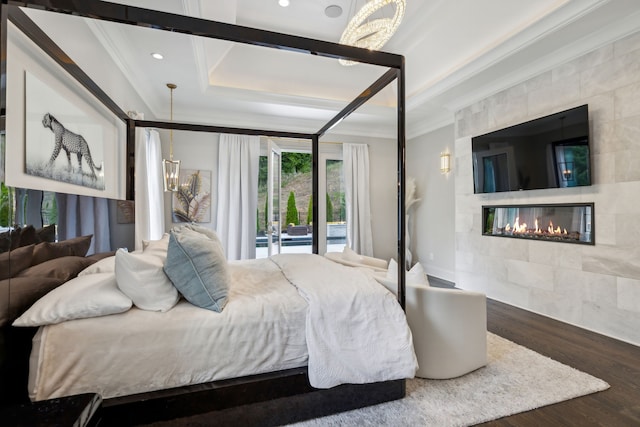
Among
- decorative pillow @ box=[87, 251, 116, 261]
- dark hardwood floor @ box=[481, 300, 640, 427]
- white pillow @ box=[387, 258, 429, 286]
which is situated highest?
decorative pillow @ box=[87, 251, 116, 261]

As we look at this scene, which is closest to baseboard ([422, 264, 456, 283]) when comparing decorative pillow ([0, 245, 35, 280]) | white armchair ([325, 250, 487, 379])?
white armchair ([325, 250, 487, 379])

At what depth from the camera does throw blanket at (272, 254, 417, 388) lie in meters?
1.61

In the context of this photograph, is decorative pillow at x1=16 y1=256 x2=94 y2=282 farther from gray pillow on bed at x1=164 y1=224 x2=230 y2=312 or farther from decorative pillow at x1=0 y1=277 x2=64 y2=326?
gray pillow on bed at x1=164 y1=224 x2=230 y2=312

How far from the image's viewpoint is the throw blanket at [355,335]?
1.61 metres

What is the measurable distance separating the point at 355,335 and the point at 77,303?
4.42ft

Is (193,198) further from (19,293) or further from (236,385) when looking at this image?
(236,385)

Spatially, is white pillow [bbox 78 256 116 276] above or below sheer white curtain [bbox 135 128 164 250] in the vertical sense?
below

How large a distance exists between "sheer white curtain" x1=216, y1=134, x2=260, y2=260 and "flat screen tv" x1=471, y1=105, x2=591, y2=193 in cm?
332

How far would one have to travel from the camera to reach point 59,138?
188 centimetres

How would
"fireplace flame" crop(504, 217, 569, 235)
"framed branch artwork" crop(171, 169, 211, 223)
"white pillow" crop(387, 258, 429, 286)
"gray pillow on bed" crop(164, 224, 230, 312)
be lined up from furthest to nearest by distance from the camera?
"framed branch artwork" crop(171, 169, 211, 223) < "fireplace flame" crop(504, 217, 569, 235) < "white pillow" crop(387, 258, 429, 286) < "gray pillow on bed" crop(164, 224, 230, 312)

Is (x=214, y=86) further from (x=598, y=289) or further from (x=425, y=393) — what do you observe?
(x=598, y=289)

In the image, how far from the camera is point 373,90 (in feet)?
7.06

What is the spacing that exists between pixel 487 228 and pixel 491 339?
1.87 m

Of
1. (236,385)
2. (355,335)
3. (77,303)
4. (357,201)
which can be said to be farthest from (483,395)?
(357,201)
